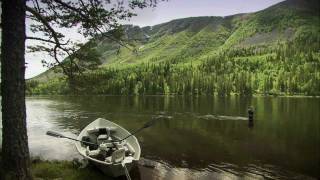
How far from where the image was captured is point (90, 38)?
42.7 ft

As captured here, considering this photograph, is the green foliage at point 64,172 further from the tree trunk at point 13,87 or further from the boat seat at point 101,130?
the boat seat at point 101,130

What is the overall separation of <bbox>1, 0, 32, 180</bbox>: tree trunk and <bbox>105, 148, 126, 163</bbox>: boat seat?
7.87 metres

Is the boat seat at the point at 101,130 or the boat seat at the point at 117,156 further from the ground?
the boat seat at the point at 101,130

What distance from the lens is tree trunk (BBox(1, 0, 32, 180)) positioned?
30.7 feet

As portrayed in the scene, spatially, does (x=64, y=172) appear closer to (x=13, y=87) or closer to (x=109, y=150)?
(x=109, y=150)

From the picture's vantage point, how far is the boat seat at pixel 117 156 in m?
17.4

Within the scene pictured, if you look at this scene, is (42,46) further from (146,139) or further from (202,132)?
(202,132)

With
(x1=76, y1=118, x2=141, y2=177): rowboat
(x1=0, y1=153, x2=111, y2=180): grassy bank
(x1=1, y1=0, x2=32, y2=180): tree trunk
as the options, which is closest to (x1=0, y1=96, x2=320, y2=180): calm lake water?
(x1=76, y1=118, x2=141, y2=177): rowboat

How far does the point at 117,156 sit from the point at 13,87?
906 cm

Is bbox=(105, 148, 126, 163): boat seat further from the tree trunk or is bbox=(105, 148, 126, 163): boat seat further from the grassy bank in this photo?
the tree trunk

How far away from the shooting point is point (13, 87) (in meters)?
9.41

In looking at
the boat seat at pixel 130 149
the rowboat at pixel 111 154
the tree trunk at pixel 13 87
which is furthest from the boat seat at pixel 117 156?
the tree trunk at pixel 13 87

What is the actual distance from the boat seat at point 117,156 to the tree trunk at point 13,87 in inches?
310

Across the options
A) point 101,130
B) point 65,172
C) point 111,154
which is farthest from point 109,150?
point 101,130
